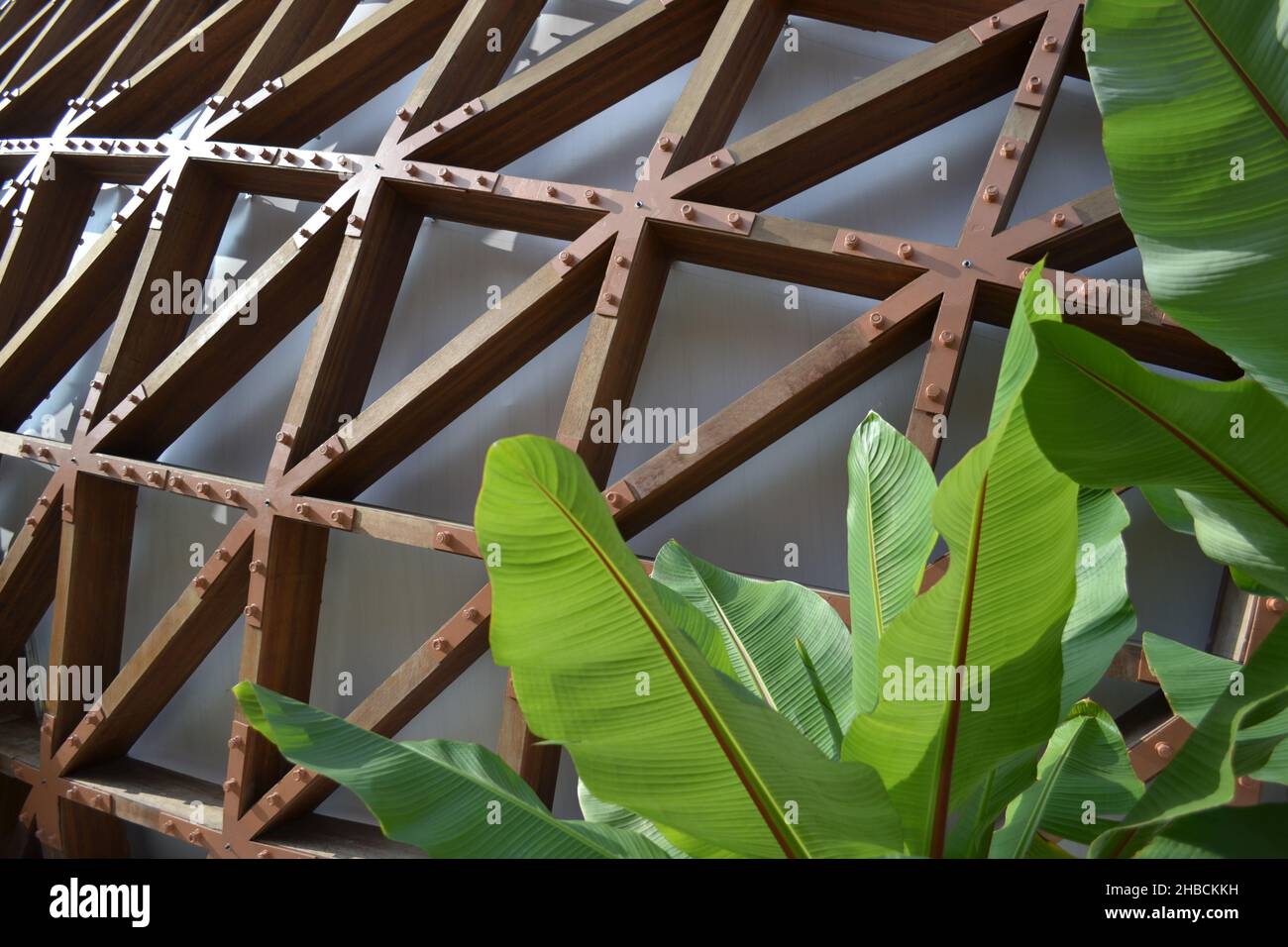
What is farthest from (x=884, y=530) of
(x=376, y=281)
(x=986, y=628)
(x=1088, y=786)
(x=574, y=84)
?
(x=376, y=281)

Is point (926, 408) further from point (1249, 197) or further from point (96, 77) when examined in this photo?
point (96, 77)

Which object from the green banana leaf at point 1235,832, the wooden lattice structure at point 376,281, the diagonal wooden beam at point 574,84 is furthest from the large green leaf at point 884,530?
the diagonal wooden beam at point 574,84

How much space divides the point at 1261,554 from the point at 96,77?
5989mm

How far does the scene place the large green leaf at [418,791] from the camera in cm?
125

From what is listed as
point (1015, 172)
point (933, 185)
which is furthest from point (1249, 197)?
point (933, 185)

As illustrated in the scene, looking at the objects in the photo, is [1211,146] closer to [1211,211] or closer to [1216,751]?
A: [1211,211]

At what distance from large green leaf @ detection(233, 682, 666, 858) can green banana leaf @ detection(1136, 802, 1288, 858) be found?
801mm

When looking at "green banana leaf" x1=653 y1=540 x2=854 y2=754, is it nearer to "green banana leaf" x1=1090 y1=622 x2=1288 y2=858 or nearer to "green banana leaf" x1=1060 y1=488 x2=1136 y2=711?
"green banana leaf" x1=1060 y1=488 x2=1136 y2=711

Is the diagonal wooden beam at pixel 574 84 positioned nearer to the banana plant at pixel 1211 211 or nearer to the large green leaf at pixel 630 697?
the banana plant at pixel 1211 211

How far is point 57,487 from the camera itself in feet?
14.2

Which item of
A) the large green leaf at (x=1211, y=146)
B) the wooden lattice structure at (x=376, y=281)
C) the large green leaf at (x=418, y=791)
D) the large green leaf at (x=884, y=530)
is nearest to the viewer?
the large green leaf at (x=1211, y=146)

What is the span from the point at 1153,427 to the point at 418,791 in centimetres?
106

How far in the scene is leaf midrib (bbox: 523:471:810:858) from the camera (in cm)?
107

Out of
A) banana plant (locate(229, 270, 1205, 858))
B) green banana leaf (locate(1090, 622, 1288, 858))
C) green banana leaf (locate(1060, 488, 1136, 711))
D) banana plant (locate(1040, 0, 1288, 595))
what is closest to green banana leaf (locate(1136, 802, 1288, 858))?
green banana leaf (locate(1090, 622, 1288, 858))
